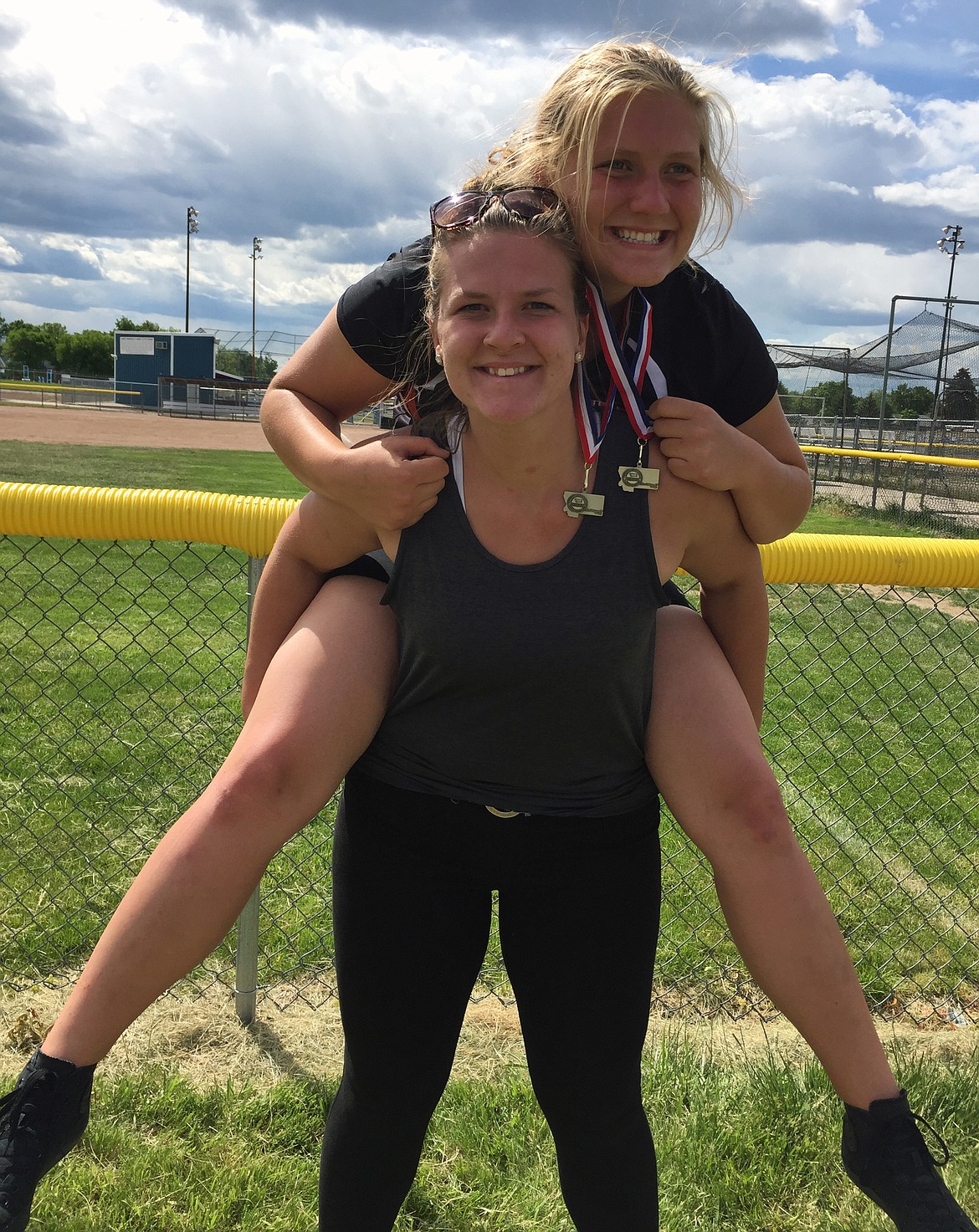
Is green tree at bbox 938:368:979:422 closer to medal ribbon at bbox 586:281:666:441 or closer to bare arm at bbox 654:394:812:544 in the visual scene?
bare arm at bbox 654:394:812:544

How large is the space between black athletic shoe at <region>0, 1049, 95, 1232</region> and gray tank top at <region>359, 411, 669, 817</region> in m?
0.65

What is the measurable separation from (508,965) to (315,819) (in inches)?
109

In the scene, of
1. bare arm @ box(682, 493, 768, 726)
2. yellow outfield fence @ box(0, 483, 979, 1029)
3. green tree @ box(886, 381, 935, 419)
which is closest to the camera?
bare arm @ box(682, 493, 768, 726)

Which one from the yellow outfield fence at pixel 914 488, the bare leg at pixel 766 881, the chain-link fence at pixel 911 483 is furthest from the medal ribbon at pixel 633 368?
the yellow outfield fence at pixel 914 488

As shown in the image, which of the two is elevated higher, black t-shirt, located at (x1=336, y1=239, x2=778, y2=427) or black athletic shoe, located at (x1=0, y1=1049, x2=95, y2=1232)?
black t-shirt, located at (x1=336, y1=239, x2=778, y2=427)

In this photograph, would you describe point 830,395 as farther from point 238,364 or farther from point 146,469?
point 238,364

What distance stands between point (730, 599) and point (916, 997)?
90.1 inches

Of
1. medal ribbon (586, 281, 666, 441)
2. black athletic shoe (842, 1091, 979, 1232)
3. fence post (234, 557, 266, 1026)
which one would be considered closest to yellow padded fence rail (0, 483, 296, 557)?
fence post (234, 557, 266, 1026)

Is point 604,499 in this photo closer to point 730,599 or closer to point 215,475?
point 730,599

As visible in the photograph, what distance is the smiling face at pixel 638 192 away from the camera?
1576 millimetres

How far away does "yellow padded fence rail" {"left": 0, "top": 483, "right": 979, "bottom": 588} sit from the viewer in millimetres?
2381

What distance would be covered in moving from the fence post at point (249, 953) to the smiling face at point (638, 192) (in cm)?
133

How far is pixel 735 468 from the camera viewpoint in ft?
5.12

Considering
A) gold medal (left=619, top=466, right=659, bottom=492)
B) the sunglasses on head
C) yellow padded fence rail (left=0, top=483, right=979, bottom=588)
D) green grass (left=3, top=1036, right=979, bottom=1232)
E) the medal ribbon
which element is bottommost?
green grass (left=3, top=1036, right=979, bottom=1232)
